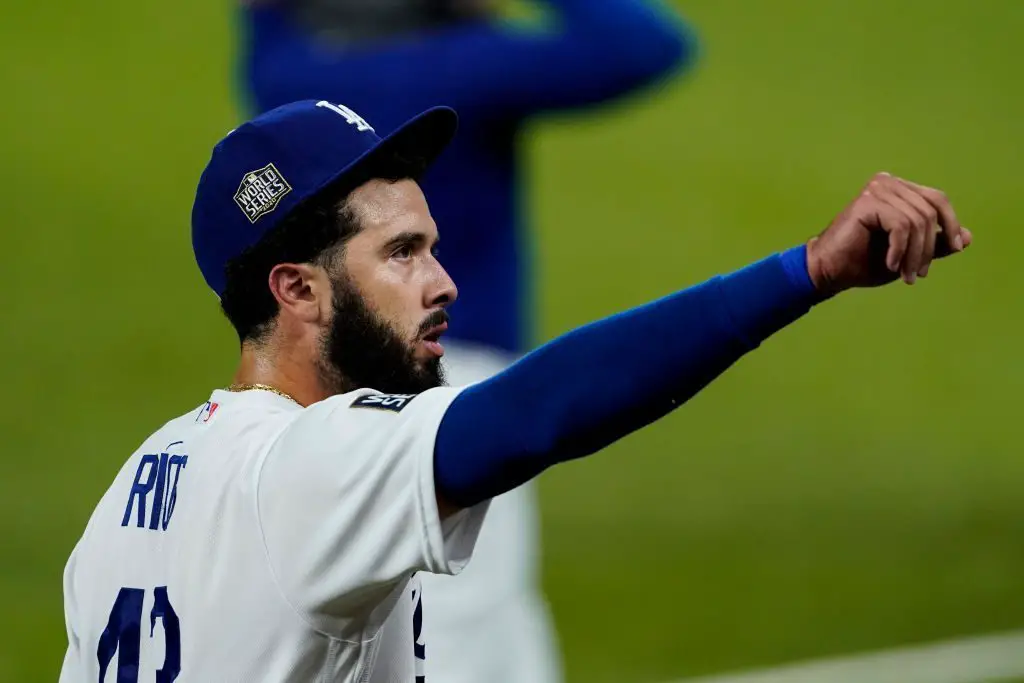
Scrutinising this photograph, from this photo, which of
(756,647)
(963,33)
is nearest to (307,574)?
(756,647)

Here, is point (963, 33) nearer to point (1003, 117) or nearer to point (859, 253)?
point (1003, 117)

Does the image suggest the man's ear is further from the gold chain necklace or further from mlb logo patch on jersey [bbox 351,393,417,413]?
mlb logo patch on jersey [bbox 351,393,417,413]

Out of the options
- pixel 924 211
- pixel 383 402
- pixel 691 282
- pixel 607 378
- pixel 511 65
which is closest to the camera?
pixel 924 211

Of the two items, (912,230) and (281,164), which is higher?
(281,164)

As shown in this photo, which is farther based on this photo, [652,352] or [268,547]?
[268,547]

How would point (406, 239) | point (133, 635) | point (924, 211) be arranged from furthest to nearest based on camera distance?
point (406, 239)
point (133, 635)
point (924, 211)

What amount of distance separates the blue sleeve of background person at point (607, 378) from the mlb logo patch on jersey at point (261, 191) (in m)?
0.57

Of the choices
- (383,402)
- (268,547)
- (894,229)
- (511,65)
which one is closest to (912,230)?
(894,229)

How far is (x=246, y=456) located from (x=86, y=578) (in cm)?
40

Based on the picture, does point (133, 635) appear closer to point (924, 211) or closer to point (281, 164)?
point (281, 164)

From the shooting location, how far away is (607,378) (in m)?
2.28

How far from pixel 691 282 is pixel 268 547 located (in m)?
9.56

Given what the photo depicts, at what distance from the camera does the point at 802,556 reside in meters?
8.30


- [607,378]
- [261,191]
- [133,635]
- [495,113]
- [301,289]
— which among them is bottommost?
[133,635]
